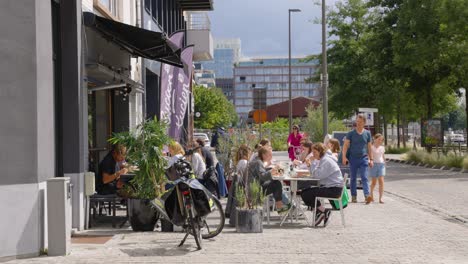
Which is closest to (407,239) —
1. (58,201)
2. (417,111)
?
(58,201)

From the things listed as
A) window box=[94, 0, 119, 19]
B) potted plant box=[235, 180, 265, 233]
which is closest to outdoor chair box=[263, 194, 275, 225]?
potted plant box=[235, 180, 265, 233]

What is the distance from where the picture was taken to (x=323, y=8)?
96.8ft

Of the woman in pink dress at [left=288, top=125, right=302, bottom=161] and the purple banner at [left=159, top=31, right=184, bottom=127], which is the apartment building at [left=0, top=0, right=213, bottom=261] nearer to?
the purple banner at [left=159, top=31, right=184, bottom=127]

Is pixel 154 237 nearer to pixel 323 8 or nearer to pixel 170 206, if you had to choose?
pixel 170 206

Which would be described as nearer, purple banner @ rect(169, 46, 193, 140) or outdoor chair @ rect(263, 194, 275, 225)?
outdoor chair @ rect(263, 194, 275, 225)

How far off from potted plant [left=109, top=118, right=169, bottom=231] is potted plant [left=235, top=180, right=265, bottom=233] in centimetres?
118

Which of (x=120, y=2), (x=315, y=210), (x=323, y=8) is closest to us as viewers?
(x=315, y=210)

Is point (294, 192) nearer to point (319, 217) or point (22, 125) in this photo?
point (319, 217)

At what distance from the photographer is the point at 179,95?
16.8 m

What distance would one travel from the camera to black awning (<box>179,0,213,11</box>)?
111 feet

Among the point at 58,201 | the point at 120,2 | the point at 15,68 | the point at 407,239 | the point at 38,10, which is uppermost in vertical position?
the point at 120,2

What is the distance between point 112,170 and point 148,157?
1.42 metres

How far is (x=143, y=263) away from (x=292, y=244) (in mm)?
2354

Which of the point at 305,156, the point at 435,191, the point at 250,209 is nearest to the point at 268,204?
the point at 250,209
